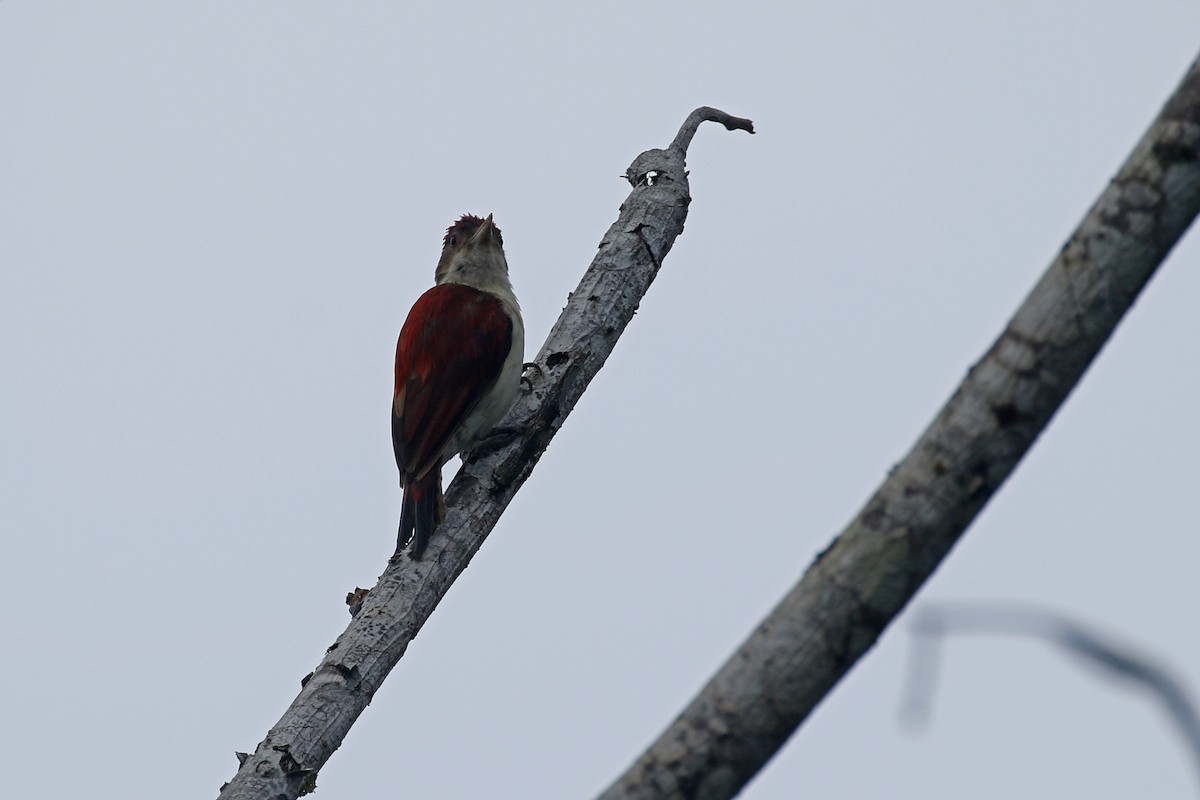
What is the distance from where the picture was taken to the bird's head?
278 inches

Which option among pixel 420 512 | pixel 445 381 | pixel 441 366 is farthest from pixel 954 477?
pixel 441 366

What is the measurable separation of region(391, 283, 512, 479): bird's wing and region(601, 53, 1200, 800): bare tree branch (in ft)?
11.7

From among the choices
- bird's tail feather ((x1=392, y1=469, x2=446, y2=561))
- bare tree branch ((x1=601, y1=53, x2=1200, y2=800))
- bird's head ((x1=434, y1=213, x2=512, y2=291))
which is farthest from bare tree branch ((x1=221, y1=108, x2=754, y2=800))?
bare tree branch ((x1=601, y1=53, x2=1200, y2=800))

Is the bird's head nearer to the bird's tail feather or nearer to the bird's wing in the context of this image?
the bird's wing

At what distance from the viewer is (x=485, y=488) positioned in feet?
16.8

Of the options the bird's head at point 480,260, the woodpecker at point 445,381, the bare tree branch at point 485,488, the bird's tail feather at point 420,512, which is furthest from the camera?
the bird's head at point 480,260

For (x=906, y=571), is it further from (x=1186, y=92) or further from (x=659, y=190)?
(x=659, y=190)

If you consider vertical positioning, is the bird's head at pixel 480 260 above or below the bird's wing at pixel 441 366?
above

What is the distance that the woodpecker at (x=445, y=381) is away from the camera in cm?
Result: 539

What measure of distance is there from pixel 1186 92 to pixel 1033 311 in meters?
0.44

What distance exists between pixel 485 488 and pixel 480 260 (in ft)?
7.65

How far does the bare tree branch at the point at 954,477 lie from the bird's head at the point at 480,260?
5.12 meters

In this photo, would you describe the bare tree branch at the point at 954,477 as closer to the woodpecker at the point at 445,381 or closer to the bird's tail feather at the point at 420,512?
the bird's tail feather at the point at 420,512

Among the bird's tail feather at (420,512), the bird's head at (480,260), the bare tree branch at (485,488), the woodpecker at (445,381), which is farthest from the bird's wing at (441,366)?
the bird's head at (480,260)
